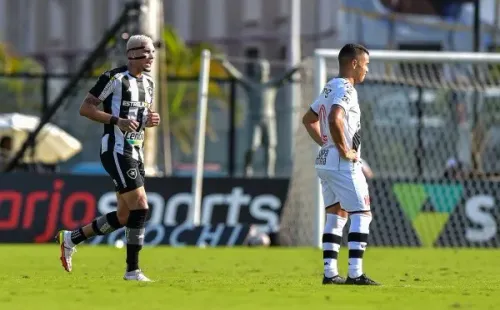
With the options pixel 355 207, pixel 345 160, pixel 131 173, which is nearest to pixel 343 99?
pixel 345 160

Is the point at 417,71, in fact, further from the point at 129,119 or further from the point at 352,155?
the point at 129,119

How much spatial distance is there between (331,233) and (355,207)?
1.23 feet

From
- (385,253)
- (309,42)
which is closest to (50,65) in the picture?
(309,42)

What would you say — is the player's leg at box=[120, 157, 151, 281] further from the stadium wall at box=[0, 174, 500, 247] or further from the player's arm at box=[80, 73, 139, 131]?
the stadium wall at box=[0, 174, 500, 247]

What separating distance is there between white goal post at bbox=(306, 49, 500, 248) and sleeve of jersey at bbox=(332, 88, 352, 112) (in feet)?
30.0

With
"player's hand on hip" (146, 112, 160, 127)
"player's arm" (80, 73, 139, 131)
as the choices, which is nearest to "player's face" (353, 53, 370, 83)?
"player's hand on hip" (146, 112, 160, 127)

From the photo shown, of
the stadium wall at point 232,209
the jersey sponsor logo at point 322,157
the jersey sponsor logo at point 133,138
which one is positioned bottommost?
the stadium wall at point 232,209

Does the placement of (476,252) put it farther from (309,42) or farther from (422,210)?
(309,42)

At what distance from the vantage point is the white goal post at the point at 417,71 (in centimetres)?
2255

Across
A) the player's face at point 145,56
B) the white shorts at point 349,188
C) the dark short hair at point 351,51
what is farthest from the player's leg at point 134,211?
the dark short hair at point 351,51

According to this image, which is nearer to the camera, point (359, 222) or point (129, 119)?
point (359, 222)

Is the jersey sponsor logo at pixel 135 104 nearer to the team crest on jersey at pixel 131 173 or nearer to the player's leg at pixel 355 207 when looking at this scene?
the team crest on jersey at pixel 131 173

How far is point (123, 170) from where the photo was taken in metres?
13.4

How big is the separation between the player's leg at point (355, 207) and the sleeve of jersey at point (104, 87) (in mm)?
2070
